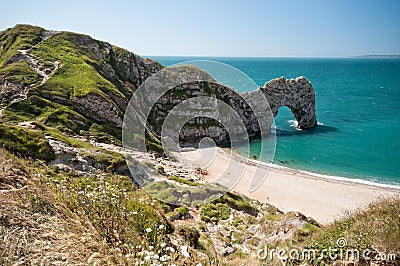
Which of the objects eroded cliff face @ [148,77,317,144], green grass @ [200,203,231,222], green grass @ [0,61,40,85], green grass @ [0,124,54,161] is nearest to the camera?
green grass @ [0,124,54,161]

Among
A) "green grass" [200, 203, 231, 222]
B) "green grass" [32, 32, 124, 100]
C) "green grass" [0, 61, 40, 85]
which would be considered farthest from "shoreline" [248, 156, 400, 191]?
"green grass" [0, 61, 40, 85]

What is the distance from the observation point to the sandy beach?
27234 millimetres

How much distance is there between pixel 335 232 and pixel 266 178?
28.1 metres

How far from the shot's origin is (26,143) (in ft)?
47.0

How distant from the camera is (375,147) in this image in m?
45.9

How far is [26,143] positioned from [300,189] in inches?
1149

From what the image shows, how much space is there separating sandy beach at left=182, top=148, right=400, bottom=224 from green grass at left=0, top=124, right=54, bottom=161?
1795 cm

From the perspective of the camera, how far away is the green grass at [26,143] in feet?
44.5

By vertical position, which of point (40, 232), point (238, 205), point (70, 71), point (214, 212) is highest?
point (70, 71)

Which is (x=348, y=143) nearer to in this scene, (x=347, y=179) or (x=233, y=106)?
(x=347, y=179)

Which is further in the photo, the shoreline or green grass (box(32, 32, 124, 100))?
the shoreline

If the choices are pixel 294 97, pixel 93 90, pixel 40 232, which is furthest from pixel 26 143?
pixel 294 97

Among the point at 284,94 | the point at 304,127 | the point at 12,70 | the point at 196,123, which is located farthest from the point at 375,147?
the point at 12,70

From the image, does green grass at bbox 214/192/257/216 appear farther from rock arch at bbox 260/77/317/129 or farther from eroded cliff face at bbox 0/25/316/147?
rock arch at bbox 260/77/317/129
